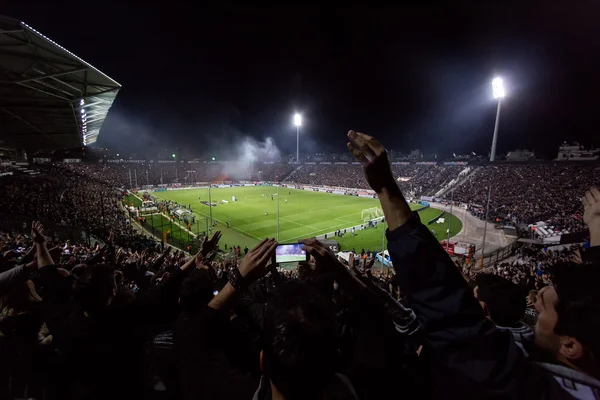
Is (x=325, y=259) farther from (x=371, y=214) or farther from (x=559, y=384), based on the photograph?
(x=371, y=214)

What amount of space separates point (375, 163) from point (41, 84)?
572 inches

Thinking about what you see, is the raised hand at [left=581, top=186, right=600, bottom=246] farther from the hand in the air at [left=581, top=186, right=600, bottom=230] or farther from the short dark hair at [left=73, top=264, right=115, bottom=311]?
the short dark hair at [left=73, top=264, right=115, bottom=311]

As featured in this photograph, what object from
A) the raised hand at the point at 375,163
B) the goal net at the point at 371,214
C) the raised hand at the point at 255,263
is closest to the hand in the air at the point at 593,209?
the raised hand at the point at 375,163

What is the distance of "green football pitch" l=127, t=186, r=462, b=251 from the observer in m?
30.8

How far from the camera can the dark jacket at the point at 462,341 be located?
1.28 m

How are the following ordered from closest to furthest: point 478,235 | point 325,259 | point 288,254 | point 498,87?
point 325,259 → point 288,254 → point 478,235 → point 498,87

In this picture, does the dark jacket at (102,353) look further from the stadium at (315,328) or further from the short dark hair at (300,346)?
the short dark hair at (300,346)

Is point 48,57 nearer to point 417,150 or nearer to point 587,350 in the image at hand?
point 587,350

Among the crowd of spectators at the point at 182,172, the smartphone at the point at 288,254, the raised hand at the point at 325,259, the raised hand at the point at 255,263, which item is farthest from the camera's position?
the crowd of spectators at the point at 182,172

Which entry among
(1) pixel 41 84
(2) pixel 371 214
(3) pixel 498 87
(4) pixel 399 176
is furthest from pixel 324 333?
(4) pixel 399 176

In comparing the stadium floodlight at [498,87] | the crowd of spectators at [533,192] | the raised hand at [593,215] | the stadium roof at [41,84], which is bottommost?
the crowd of spectators at [533,192]

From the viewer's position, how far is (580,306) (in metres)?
1.40

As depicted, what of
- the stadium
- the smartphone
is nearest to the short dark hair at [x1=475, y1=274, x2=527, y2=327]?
the stadium

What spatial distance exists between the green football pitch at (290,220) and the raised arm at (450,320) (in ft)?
89.3
